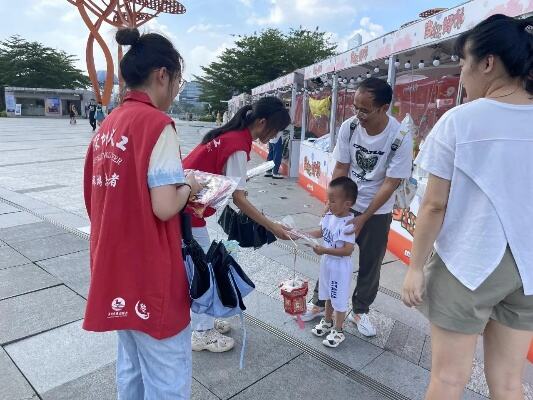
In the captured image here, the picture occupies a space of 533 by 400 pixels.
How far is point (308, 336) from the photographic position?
9.33 feet

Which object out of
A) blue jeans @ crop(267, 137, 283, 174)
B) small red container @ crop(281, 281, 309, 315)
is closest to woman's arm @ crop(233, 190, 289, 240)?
small red container @ crop(281, 281, 309, 315)

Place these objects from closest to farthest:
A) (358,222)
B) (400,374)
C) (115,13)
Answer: (400,374)
(358,222)
(115,13)

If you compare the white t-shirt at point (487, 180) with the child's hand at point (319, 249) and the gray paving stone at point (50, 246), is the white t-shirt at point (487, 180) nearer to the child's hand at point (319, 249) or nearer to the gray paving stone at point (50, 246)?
the child's hand at point (319, 249)

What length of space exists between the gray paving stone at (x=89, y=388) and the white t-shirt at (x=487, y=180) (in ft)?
6.29

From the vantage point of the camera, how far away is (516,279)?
1.40m

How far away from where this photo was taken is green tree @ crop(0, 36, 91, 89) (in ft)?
141

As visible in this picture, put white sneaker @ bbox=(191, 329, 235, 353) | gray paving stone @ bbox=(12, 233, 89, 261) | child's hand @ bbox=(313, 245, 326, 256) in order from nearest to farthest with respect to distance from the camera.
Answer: child's hand @ bbox=(313, 245, 326, 256), white sneaker @ bbox=(191, 329, 235, 353), gray paving stone @ bbox=(12, 233, 89, 261)

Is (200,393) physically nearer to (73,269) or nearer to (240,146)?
(240,146)

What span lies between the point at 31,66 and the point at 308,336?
50.6 m

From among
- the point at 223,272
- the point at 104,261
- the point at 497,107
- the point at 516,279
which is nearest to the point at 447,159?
the point at 497,107

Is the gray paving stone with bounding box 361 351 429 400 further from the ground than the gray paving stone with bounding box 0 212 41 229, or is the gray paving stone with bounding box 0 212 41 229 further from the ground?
the gray paving stone with bounding box 0 212 41 229

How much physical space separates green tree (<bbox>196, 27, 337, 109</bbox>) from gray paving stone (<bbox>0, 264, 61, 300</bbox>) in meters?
31.0

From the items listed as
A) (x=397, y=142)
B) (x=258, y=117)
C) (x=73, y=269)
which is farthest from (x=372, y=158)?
(x=73, y=269)

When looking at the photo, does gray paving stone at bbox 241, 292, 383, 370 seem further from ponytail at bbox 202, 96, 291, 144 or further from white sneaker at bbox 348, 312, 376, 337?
ponytail at bbox 202, 96, 291, 144
